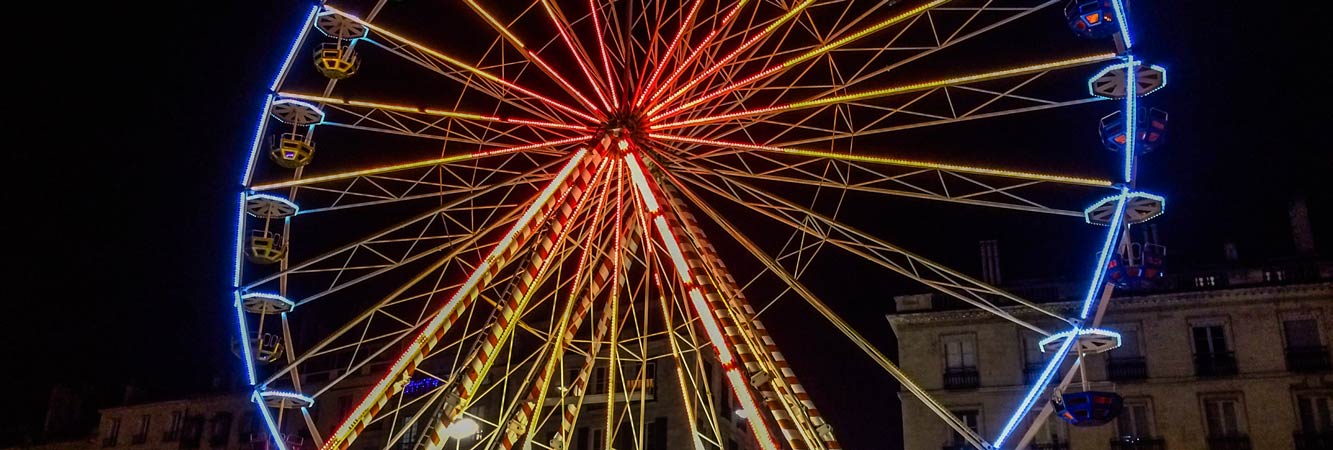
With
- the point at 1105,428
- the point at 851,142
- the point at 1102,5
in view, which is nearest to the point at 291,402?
the point at 851,142

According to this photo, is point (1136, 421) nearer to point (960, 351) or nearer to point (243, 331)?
point (960, 351)

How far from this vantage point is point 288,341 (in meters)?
25.7

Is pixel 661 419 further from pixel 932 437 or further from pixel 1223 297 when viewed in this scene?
pixel 1223 297

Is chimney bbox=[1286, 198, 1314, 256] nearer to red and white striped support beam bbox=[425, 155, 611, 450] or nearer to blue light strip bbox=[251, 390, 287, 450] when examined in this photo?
red and white striped support beam bbox=[425, 155, 611, 450]

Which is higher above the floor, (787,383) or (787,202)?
(787,202)

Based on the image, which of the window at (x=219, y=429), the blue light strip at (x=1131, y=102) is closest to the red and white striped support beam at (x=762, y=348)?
the blue light strip at (x=1131, y=102)

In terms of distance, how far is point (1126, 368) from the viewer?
43844mm

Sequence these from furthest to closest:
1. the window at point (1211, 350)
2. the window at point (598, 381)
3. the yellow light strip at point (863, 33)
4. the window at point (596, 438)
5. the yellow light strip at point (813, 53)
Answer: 1. the window at point (598, 381)
2. the window at point (596, 438)
3. the window at point (1211, 350)
4. the yellow light strip at point (813, 53)
5. the yellow light strip at point (863, 33)

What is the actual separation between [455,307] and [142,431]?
2246 inches

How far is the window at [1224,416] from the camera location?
41562mm

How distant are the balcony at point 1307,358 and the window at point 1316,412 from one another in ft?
3.31

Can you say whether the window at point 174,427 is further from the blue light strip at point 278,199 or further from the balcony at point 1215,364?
the balcony at point 1215,364

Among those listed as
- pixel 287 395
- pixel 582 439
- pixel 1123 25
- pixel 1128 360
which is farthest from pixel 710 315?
pixel 582 439

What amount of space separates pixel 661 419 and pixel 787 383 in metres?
31.5
